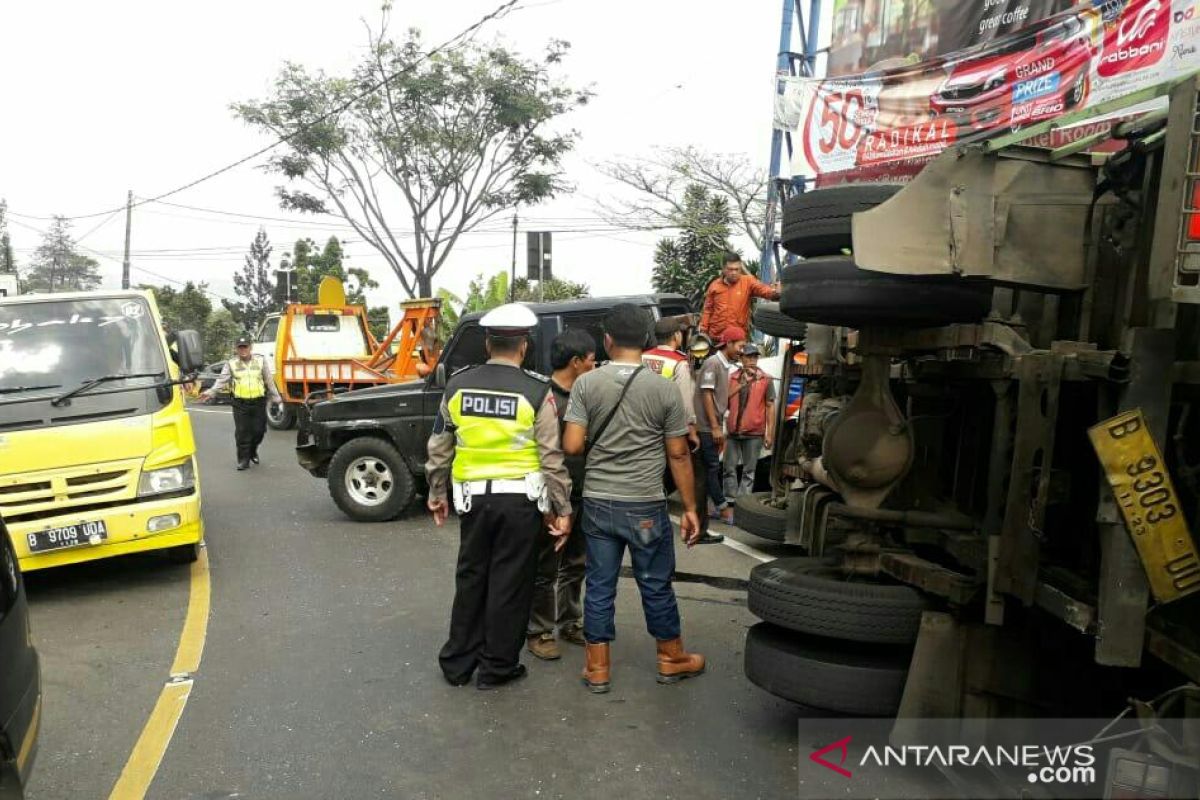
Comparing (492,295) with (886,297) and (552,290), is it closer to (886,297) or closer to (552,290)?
(552,290)

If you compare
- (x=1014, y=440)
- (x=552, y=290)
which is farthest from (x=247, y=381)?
(x=552, y=290)

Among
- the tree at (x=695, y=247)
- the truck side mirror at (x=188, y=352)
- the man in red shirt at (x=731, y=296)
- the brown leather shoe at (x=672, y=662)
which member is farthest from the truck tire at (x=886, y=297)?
the tree at (x=695, y=247)

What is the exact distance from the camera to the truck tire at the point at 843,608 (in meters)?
3.61

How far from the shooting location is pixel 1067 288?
3.28 meters

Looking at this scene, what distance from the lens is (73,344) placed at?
6766mm

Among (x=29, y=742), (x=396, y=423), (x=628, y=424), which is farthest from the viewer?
(x=396, y=423)

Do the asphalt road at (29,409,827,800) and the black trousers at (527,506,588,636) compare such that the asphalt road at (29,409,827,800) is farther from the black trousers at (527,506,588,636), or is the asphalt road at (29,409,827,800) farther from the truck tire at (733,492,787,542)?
the truck tire at (733,492,787,542)

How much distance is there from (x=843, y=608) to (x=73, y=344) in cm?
569

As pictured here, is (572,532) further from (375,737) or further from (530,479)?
(375,737)

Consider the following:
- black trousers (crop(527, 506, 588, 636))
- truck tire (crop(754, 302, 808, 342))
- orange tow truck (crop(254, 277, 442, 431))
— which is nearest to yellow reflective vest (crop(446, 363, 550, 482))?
black trousers (crop(527, 506, 588, 636))

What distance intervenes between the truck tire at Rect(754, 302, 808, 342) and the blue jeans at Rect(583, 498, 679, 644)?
2.63 metres

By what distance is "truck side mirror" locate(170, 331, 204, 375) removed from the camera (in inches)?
271

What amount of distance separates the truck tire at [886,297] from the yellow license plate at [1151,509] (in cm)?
85

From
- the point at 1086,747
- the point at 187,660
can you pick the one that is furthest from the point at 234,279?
the point at 1086,747
